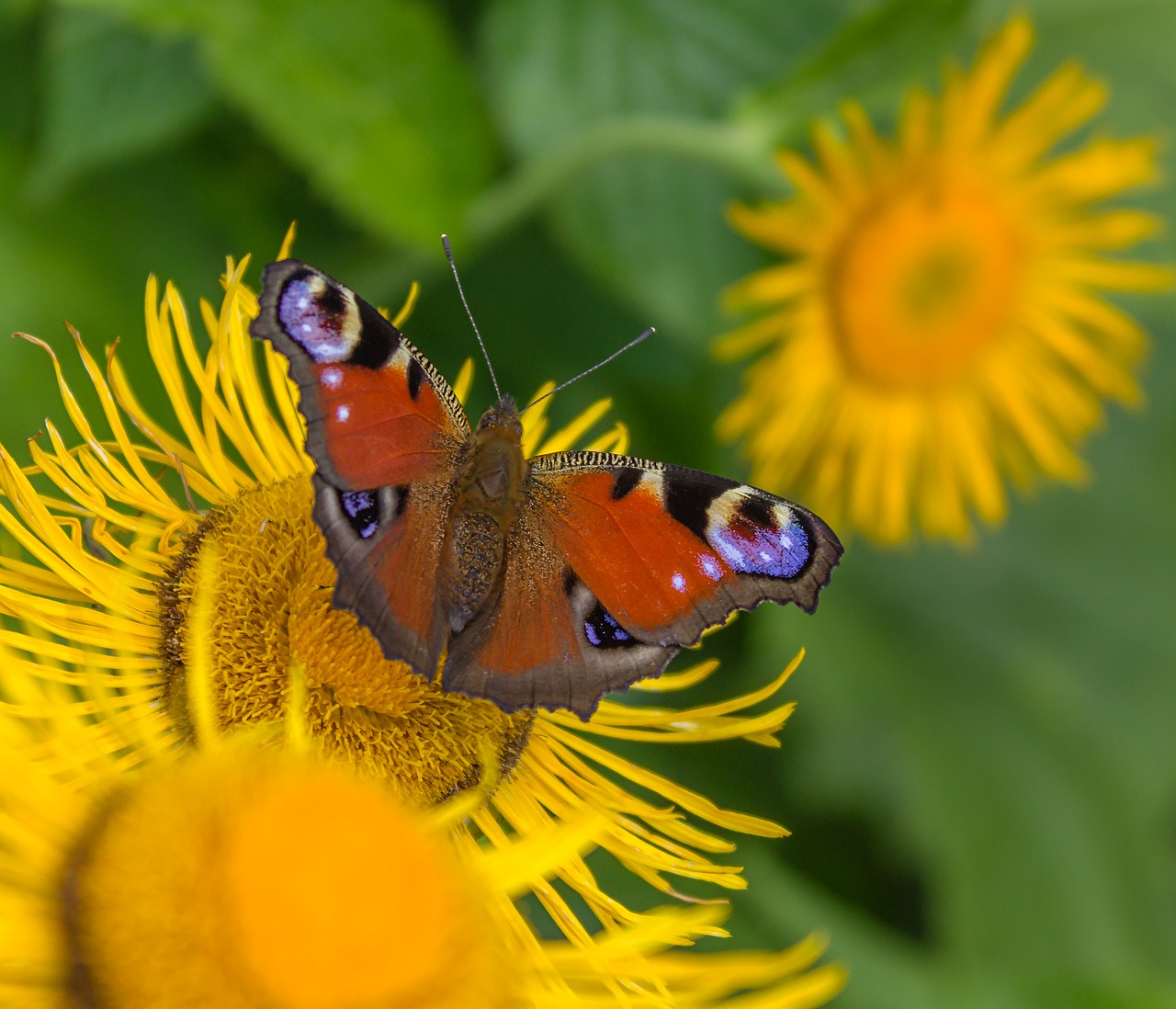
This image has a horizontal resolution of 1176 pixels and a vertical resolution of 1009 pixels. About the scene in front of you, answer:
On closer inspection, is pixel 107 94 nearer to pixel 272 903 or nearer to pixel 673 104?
pixel 673 104

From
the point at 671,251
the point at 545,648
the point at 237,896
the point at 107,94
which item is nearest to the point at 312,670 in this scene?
the point at 545,648

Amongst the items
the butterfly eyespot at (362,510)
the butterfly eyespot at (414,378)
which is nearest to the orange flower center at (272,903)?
the butterfly eyespot at (362,510)

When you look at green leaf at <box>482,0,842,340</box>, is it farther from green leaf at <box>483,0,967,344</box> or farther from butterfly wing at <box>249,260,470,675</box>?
butterfly wing at <box>249,260,470,675</box>

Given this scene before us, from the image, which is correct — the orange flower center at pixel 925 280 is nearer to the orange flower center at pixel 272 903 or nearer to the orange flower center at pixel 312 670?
the orange flower center at pixel 312 670

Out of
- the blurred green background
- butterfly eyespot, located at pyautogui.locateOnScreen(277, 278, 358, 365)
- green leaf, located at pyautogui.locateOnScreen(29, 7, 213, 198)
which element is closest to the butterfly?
butterfly eyespot, located at pyautogui.locateOnScreen(277, 278, 358, 365)

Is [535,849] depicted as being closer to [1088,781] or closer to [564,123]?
[564,123]

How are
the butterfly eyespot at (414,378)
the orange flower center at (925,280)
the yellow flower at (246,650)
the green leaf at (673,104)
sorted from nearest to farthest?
the yellow flower at (246,650), the butterfly eyespot at (414,378), the green leaf at (673,104), the orange flower center at (925,280)
